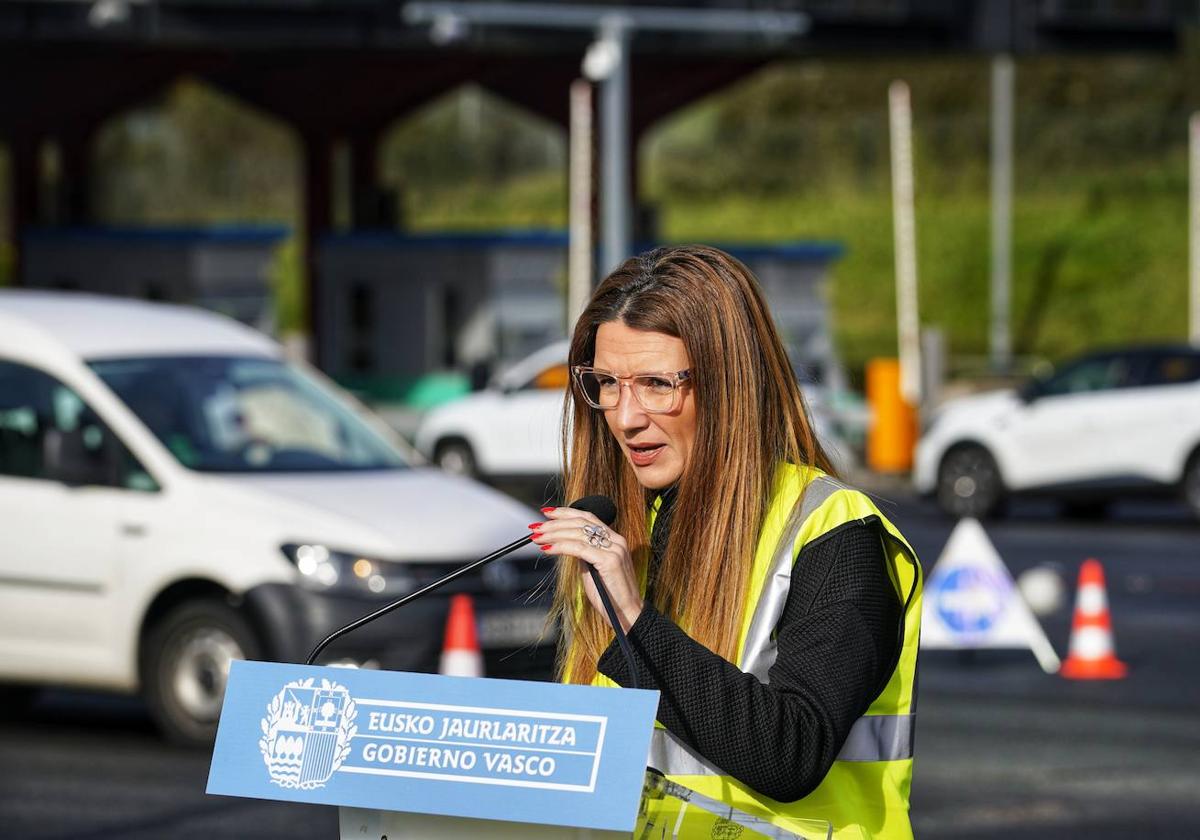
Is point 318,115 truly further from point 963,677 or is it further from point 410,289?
point 963,677

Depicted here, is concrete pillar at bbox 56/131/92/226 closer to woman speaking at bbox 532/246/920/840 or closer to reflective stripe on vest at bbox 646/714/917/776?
woman speaking at bbox 532/246/920/840

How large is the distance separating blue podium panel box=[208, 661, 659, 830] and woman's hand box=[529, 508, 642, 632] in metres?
0.19

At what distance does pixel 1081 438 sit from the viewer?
69.4ft

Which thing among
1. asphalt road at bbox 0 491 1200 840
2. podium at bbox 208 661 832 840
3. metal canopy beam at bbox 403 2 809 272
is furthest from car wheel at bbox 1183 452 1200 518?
podium at bbox 208 661 832 840

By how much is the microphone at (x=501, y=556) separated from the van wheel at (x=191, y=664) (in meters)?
6.33

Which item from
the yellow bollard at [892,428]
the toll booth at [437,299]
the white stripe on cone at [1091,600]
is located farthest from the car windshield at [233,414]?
the toll booth at [437,299]

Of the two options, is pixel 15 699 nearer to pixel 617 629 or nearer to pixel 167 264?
pixel 617 629

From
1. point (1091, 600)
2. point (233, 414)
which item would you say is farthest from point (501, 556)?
point (1091, 600)

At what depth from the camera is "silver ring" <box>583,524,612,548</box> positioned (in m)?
2.85

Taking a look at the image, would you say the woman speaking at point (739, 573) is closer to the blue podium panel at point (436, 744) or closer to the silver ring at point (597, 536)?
the silver ring at point (597, 536)

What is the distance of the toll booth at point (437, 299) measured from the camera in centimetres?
3195

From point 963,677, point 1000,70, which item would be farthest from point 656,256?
point 1000,70

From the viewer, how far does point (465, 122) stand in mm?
75438

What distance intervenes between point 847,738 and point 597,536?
0.40m
